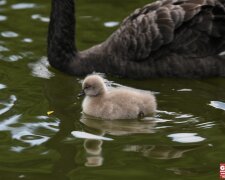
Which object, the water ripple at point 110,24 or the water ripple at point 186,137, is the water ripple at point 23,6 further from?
the water ripple at point 186,137

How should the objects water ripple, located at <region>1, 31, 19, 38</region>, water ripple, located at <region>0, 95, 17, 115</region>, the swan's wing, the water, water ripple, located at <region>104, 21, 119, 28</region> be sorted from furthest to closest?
water ripple, located at <region>104, 21, 119, 28</region>, water ripple, located at <region>1, 31, 19, 38</region>, the swan's wing, water ripple, located at <region>0, 95, 17, 115</region>, the water

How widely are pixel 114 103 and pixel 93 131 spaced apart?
0.35 m

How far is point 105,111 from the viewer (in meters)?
6.14

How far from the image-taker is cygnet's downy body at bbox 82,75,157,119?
20.0 feet

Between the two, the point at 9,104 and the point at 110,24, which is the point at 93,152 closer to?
the point at 9,104

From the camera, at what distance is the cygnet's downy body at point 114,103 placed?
610 centimetres

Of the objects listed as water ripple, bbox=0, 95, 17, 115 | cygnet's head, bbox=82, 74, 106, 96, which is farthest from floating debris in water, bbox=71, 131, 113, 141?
water ripple, bbox=0, 95, 17, 115

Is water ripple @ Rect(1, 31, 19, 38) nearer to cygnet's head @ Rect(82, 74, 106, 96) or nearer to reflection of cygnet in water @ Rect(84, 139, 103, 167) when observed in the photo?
cygnet's head @ Rect(82, 74, 106, 96)

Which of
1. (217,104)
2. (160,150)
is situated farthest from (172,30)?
(160,150)

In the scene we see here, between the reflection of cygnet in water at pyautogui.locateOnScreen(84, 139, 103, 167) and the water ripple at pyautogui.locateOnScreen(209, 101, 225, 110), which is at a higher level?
the water ripple at pyautogui.locateOnScreen(209, 101, 225, 110)

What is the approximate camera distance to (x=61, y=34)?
7.65 meters

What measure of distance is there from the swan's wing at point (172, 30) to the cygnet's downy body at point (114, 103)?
3.67 ft

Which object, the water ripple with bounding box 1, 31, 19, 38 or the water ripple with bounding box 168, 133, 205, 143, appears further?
the water ripple with bounding box 1, 31, 19, 38

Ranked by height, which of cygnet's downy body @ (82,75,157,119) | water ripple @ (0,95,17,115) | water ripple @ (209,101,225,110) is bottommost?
water ripple @ (0,95,17,115)
